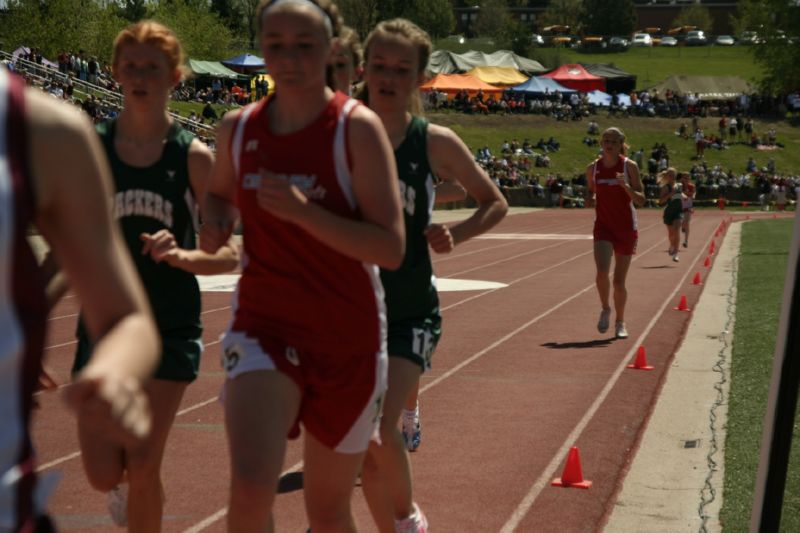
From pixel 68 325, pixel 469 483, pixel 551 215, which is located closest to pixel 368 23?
pixel 551 215

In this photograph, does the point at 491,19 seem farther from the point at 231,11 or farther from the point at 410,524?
the point at 410,524

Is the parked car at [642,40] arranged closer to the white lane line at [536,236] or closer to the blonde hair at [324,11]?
the white lane line at [536,236]

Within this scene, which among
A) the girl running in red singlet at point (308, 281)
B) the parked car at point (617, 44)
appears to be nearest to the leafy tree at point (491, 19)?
the parked car at point (617, 44)

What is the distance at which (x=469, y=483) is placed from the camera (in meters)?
7.26

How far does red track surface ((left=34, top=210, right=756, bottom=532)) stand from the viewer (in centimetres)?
668

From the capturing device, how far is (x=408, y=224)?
522cm

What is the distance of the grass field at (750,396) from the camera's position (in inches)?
258

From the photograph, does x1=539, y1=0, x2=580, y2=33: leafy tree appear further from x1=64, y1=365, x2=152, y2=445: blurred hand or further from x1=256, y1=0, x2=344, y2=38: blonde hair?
x1=64, y1=365, x2=152, y2=445: blurred hand

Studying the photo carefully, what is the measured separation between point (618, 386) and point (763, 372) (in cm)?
130

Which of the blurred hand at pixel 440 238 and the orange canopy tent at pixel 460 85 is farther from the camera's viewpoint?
the orange canopy tent at pixel 460 85

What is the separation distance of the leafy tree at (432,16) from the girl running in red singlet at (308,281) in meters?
94.2

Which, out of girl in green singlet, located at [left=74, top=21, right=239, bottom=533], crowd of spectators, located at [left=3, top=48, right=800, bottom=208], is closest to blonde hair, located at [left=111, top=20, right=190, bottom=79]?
girl in green singlet, located at [left=74, top=21, right=239, bottom=533]

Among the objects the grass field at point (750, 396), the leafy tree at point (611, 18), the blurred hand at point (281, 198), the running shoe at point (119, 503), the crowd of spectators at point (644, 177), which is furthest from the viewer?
the leafy tree at point (611, 18)

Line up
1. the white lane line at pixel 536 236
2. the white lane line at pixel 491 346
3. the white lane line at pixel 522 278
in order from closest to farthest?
the white lane line at pixel 491 346 → the white lane line at pixel 522 278 → the white lane line at pixel 536 236
